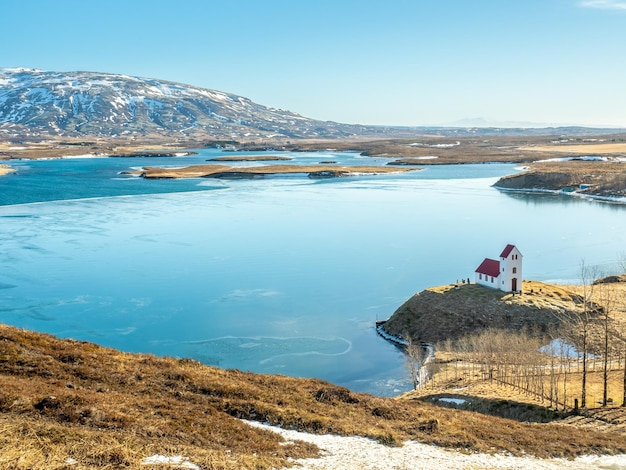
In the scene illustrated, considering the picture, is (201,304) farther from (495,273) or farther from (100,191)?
(100,191)

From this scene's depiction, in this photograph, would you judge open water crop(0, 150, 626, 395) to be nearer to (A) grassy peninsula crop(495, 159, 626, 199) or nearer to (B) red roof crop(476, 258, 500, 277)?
(B) red roof crop(476, 258, 500, 277)

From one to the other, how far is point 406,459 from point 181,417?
233 inches

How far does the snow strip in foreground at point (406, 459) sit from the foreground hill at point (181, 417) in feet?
1.36

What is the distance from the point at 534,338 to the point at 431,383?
809 cm

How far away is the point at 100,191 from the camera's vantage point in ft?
319

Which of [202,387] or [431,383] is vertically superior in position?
[202,387]

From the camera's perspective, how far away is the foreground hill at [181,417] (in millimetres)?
12672

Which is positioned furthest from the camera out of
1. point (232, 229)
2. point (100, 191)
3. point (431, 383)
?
point (100, 191)

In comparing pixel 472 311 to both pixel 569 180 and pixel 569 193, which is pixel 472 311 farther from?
pixel 569 180

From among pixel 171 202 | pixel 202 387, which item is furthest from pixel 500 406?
pixel 171 202

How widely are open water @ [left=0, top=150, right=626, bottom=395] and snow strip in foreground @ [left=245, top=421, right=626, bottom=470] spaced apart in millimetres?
12206

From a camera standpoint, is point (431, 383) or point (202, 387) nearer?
point (202, 387)

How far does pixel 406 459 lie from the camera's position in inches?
579

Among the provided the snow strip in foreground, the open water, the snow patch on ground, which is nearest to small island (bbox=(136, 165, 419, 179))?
the open water
